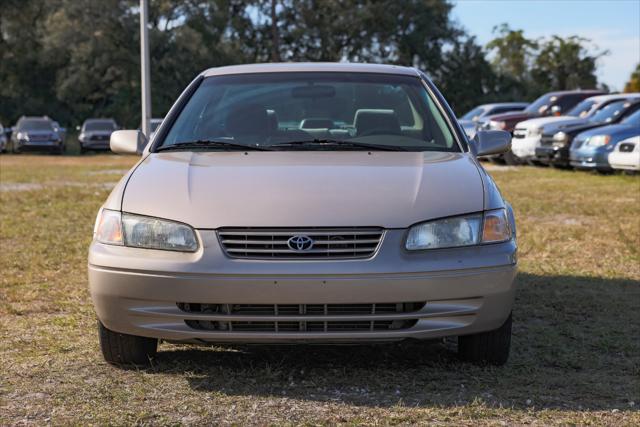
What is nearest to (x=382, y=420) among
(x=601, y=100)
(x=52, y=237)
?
(x=52, y=237)

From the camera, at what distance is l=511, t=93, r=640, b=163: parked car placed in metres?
21.5

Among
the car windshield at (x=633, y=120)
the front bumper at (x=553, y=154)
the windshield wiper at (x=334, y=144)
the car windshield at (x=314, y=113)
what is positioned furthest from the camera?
the front bumper at (x=553, y=154)

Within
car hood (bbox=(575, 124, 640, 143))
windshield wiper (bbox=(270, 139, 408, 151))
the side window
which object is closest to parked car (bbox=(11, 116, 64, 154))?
the side window

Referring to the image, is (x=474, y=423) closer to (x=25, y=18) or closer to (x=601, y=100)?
(x=601, y=100)

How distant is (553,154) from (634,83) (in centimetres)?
3999

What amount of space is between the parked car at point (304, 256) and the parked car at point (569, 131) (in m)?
15.8

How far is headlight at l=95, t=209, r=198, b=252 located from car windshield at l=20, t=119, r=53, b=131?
124 feet

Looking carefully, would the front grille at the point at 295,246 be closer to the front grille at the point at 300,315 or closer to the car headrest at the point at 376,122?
the front grille at the point at 300,315

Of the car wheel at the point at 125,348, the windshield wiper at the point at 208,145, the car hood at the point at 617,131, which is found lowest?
the car wheel at the point at 125,348

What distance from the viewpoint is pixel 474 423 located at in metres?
4.00

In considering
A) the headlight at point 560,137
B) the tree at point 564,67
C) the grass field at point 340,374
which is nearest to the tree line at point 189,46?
the tree at point 564,67

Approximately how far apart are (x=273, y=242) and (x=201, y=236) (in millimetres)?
309

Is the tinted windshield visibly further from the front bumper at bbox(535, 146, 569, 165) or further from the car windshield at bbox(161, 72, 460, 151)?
the car windshield at bbox(161, 72, 460, 151)

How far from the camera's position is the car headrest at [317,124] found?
222 inches
